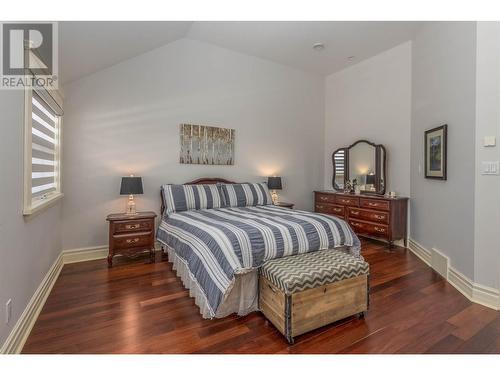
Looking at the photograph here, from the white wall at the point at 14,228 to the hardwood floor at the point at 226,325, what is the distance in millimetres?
310

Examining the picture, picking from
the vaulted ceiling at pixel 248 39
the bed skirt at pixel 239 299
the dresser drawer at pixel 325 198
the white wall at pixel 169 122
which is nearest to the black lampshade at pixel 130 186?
the white wall at pixel 169 122

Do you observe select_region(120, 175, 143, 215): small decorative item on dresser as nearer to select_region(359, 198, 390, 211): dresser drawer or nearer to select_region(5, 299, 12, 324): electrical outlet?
select_region(5, 299, 12, 324): electrical outlet

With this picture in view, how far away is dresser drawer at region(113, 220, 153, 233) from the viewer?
3.16 m

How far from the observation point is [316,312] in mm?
1861

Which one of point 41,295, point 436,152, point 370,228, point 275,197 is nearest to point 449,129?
point 436,152

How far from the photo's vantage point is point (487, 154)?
7.51 ft

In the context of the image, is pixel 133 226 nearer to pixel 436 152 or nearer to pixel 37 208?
pixel 37 208

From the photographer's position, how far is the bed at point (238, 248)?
1.99 meters

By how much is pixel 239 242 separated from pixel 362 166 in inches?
136

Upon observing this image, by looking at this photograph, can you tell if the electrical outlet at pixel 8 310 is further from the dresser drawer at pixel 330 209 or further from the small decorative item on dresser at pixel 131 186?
the dresser drawer at pixel 330 209
